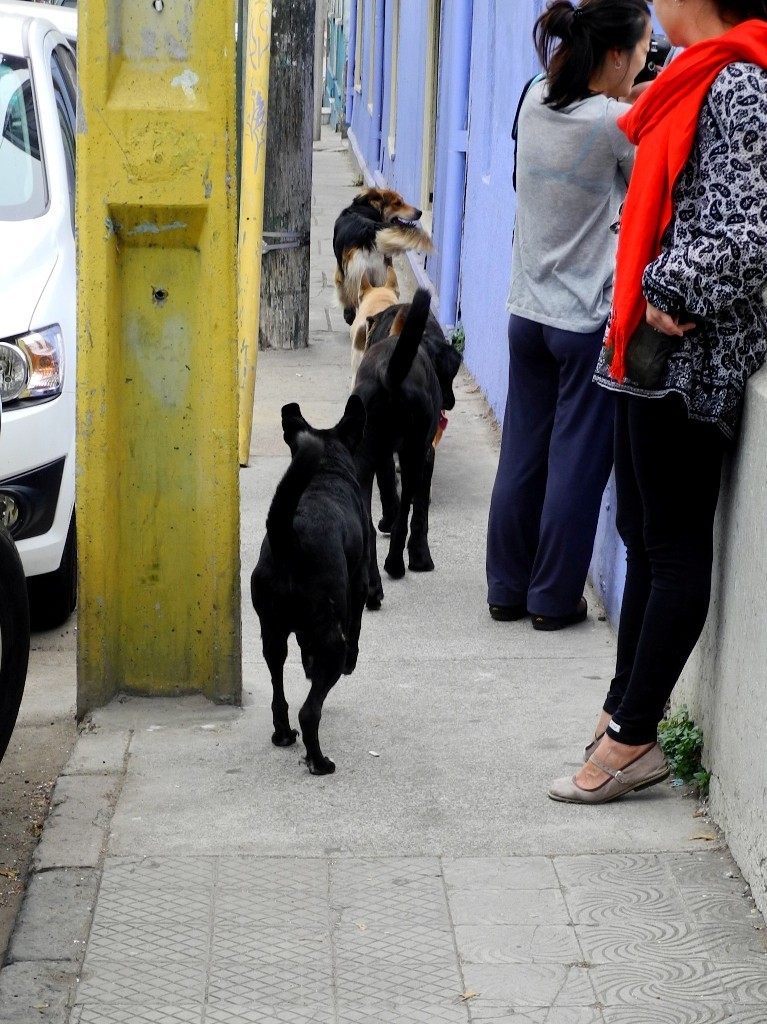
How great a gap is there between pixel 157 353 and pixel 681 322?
1.57 meters

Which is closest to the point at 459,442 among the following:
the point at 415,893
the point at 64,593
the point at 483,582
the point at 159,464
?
the point at 483,582

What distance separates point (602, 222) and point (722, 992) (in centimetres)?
266

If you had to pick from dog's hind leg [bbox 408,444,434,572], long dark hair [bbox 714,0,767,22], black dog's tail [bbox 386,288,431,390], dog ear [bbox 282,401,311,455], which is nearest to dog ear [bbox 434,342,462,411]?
dog's hind leg [bbox 408,444,434,572]

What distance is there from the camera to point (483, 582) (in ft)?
18.6

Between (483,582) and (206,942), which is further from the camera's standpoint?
(483,582)

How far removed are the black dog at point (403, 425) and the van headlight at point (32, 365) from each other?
113 centimetres

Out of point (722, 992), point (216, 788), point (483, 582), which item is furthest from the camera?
point (483, 582)

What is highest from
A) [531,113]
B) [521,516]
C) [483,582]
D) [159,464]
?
[531,113]

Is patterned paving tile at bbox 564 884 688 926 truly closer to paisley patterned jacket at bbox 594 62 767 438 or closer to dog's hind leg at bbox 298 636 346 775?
dog's hind leg at bbox 298 636 346 775

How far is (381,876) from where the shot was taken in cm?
332

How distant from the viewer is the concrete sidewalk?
113 inches

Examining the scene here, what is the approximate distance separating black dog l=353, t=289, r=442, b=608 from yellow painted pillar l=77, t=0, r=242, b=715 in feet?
3.60

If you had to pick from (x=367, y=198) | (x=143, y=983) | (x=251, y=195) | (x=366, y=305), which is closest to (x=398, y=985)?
(x=143, y=983)

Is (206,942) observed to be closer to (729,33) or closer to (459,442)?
(729,33)
